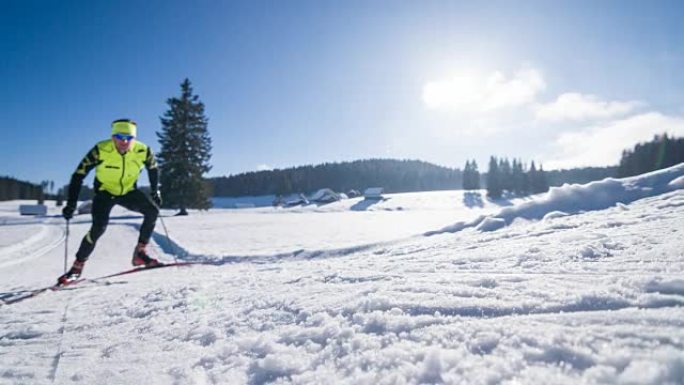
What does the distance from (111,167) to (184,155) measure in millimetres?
25609

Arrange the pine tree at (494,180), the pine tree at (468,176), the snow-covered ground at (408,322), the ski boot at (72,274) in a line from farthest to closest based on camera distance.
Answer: the pine tree at (468,176) < the pine tree at (494,180) < the ski boot at (72,274) < the snow-covered ground at (408,322)

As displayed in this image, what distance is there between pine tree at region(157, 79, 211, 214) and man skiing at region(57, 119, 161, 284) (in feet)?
77.2

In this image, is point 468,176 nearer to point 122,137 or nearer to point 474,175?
point 474,175

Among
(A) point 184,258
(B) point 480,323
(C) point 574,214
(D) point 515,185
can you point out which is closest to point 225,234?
(A) point 184,258

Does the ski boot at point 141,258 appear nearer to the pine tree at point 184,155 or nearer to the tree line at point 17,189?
the pine tree at point 184,155

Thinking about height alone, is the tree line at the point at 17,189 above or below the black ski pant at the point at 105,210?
above

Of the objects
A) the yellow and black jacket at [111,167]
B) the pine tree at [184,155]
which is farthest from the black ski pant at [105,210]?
the pine tree at [184,155]

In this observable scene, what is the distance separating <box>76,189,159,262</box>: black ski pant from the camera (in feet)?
18.2

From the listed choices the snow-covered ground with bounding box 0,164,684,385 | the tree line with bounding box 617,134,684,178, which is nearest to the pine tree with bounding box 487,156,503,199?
the tree line with bounding box 617,134,684,178

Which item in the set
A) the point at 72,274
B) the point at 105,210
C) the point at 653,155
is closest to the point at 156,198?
the point at 105,210

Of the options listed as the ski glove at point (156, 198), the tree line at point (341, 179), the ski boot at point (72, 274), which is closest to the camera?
the ski boot at point (72, 274)

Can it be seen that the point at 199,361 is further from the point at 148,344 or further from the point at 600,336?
the point at 600,336

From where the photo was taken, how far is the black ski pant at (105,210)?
555 cm

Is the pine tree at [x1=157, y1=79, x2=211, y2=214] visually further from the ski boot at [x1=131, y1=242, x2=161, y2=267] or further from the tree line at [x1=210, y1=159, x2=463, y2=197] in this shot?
the tree line at [x1=210, y1=159, x2=463, y2=197]
